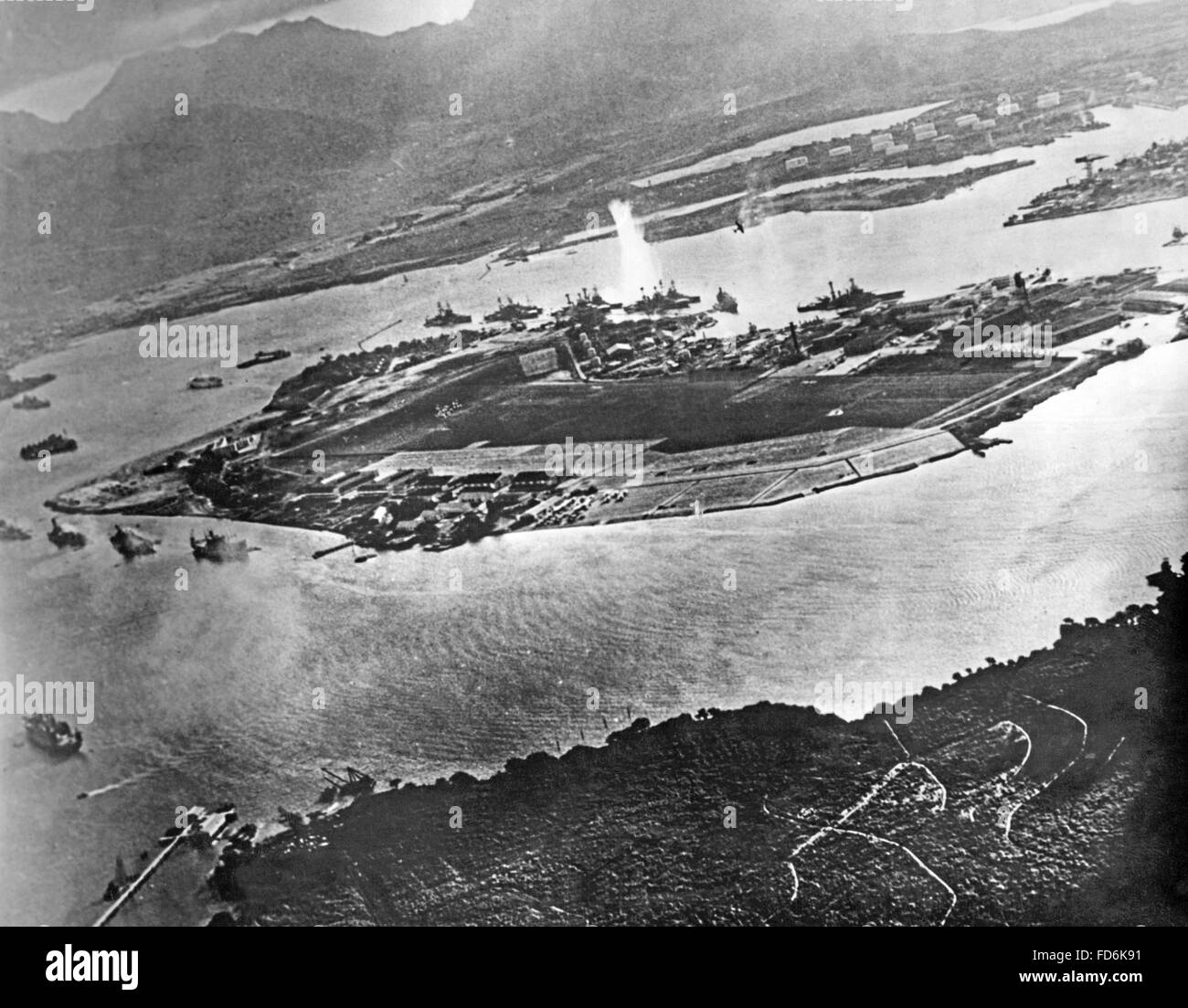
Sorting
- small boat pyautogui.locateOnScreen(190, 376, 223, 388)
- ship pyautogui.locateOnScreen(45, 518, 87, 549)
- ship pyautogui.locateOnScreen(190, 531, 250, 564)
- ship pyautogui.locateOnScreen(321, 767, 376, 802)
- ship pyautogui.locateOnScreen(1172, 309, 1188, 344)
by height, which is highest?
ship pyautogui.locateOnScreen(1172, 309, 1188, 344)

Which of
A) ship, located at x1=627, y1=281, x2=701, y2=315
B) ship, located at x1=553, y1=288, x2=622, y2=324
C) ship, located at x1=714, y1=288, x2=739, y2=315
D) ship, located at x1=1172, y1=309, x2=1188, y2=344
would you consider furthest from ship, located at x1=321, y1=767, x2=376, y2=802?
ship, located at x1=1172, y1=309, x2=1188, y2=344

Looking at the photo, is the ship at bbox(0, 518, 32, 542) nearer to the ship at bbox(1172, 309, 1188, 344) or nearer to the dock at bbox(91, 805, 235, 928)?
the dock at bbox(91, 805, 235, 928)

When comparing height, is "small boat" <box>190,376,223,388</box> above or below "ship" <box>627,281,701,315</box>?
below

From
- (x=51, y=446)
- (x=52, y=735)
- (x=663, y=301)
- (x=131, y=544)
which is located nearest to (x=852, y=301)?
(x=663, y=301)

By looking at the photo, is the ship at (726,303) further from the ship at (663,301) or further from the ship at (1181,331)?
the ship at (1181,331)

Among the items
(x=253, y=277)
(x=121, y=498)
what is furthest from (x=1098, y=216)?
(x=121, y=498)

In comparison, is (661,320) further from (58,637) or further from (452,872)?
(58,637)
